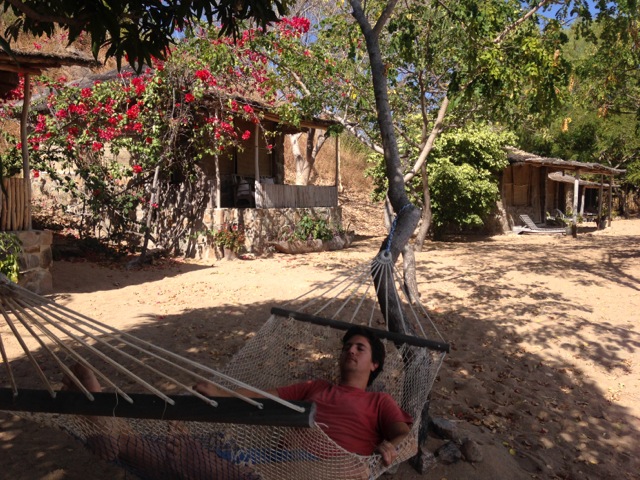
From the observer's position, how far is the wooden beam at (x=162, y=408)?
4.91 feet

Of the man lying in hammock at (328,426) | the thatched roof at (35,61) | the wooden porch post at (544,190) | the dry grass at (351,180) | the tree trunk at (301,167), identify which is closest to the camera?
the man lying in hammock at (328,426)

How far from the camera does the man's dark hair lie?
7.57ft

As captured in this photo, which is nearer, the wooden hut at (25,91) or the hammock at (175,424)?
the hammock at (175,424)

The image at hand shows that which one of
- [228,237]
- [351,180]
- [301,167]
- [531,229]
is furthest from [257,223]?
[351,180]

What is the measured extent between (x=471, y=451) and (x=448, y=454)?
12 centimetres

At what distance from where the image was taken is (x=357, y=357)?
2.19m

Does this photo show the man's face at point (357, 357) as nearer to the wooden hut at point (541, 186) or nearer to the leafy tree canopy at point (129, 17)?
the leafy tree canopy at point (129, 17)

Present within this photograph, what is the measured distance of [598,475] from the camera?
2.53 meters

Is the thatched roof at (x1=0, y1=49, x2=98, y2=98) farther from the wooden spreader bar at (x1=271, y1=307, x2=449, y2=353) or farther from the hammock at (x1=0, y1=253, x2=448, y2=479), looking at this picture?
the hammock at (x1=0, y1=253, x2=448, y2=479)

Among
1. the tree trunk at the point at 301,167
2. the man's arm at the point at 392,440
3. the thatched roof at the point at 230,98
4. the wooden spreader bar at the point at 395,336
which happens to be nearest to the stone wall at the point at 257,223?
the thatched roof at the point at 230,98

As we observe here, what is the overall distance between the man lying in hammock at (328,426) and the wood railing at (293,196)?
7.08 meters

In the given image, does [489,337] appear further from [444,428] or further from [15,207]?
[15,207]

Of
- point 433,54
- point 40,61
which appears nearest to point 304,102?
point 433,54

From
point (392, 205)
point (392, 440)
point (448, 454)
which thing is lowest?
point (448, 454)
